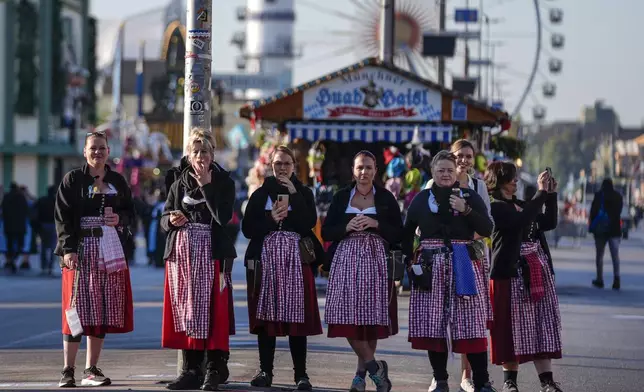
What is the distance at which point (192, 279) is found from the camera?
10.9 m

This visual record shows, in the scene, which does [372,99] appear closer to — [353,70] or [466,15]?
[353,70]

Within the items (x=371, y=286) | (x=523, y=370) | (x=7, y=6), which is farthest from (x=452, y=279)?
(x=7, y=6)

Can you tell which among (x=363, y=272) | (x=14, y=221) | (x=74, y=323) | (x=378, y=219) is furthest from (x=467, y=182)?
(x=14, y=221)

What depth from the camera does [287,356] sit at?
13.5 m

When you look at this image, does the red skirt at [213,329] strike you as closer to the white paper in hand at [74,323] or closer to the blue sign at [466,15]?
the white paper in hand at [74,323]

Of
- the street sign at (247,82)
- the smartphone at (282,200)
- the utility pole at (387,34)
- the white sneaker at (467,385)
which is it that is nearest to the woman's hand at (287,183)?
the smartphone at (282,200)

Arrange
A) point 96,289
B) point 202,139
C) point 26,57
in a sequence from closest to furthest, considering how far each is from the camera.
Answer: point 202,139
point 96,289
point 26,57

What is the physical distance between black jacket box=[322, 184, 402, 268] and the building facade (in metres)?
44.6

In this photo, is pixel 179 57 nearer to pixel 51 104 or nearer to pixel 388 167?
pixel 51 104

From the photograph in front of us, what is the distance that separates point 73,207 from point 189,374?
1.49 metres

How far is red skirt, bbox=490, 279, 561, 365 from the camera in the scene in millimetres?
11031

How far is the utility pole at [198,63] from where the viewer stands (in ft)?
38.5

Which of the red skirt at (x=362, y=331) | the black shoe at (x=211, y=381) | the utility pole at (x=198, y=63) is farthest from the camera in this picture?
the utility pole at (x=198, y=63)

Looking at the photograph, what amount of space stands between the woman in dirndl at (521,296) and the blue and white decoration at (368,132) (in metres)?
12.6
